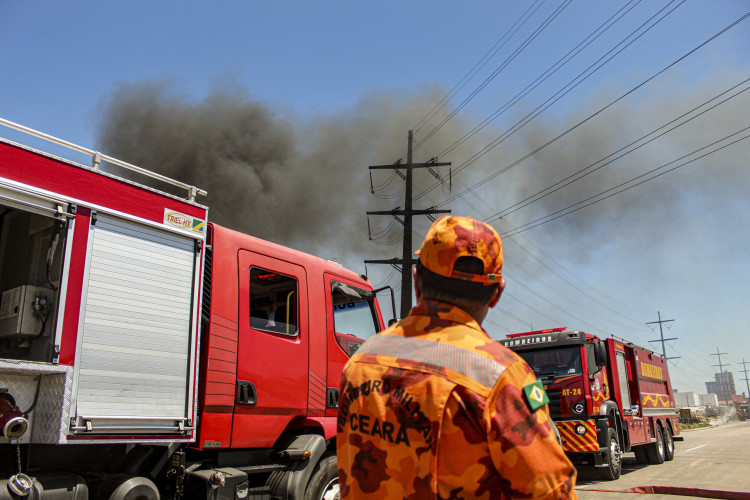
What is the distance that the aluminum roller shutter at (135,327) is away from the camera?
11.9ft

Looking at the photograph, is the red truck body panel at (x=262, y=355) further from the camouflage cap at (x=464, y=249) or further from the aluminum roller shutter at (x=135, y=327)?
the camouflage cap at (x=464, y=249)

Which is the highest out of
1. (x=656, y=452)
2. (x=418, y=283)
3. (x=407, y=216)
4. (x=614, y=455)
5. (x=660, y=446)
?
(x=407, y=216)

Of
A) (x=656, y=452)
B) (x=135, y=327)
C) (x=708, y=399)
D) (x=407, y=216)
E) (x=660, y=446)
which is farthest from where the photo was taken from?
(x=708, y=399)

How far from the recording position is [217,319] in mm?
4418

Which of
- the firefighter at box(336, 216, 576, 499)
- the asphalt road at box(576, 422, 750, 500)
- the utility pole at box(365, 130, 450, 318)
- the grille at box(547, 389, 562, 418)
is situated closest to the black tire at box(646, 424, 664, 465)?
the asphalt road at box(576, 422, 750, 500)

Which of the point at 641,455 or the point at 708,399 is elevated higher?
the point at 708,399

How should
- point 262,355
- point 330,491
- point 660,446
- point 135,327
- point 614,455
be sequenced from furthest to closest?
point 660,446, point 614,455, point 330,491, point 262,355, point 135,327

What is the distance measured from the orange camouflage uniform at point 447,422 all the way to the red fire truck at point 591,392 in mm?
8764

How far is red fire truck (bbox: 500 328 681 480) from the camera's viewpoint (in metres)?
9.52

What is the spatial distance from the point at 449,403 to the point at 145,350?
10.2ft

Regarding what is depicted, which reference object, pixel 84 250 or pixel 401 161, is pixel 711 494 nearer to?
pixel 84 250

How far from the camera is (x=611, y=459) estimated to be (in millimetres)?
9578

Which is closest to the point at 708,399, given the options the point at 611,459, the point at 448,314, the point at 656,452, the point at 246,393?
the point at 656,452

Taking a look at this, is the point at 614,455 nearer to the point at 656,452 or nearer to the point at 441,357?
the point at 656,452
